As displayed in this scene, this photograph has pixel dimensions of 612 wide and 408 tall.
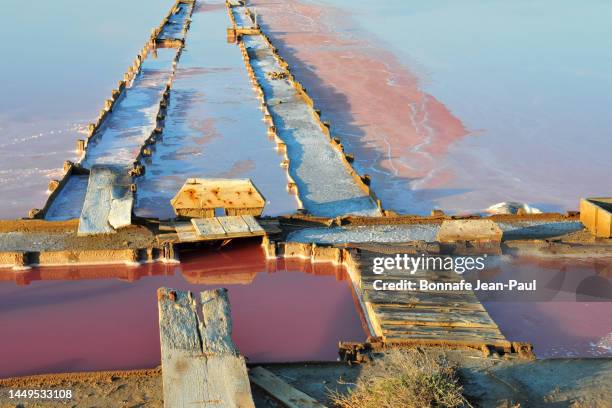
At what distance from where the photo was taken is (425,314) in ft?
21.6

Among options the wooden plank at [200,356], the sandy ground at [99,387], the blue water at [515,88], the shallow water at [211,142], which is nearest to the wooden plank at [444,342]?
the wooden plank at [200,356]

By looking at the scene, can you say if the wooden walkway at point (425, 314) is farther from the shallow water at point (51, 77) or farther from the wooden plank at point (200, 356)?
the shallow water at point (51, 77)

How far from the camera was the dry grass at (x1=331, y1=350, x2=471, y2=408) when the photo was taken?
4.89 m

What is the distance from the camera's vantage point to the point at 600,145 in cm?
1313

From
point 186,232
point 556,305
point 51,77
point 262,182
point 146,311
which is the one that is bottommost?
point 556,305

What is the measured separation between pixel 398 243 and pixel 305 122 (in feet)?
19.8

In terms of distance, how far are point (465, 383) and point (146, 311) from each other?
111 inches

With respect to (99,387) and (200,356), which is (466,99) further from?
(99,387)

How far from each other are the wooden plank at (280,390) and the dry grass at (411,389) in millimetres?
171

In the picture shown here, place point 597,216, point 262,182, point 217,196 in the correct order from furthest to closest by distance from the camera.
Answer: point 262,182, point 597,216, point 217,196

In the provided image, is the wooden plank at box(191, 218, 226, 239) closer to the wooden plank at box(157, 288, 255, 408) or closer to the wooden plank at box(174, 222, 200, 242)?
the wooden plank at box(174, 222, 200, 242)

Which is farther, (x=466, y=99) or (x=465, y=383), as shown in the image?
(x=466, y=99)

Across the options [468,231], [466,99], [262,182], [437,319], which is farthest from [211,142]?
[437,319]

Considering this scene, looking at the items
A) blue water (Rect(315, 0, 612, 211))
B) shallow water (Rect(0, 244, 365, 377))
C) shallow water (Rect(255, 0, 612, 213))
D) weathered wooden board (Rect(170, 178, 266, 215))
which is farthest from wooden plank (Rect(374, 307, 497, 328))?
blue water (Rect(315, 0, 612, 211))
